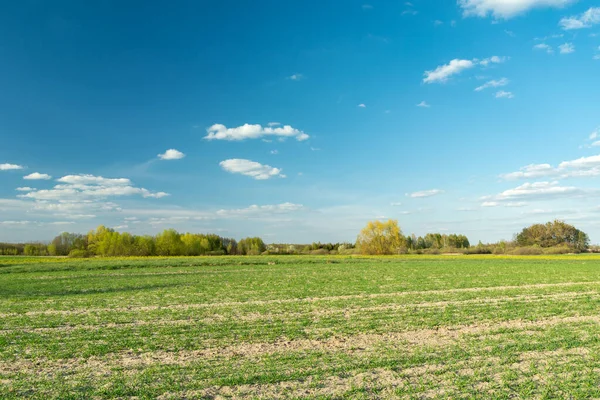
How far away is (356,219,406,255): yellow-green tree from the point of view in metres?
96.6

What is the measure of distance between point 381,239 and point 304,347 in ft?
289

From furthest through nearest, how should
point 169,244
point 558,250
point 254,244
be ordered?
point 254,244 → point 169,244 → point 558,250

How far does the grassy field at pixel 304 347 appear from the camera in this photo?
8.07 m

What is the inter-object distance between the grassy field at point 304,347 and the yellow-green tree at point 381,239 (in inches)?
2996

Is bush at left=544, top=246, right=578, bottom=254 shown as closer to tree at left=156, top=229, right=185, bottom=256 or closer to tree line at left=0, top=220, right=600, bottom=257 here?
tree line at left=0, top=220, right=600, bottom=257

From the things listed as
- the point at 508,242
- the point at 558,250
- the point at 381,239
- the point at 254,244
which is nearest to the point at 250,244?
the point at 254,244

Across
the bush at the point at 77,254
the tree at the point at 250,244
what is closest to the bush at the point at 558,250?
the tree at the point at 250,244

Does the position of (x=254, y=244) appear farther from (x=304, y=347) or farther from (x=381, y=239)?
(x=304, y=347)

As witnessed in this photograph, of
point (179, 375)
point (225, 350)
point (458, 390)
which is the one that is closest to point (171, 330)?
point (225, 350)

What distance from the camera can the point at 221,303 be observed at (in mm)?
19484

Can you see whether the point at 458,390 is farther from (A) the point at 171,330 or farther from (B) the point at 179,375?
(A) the point at 171,330

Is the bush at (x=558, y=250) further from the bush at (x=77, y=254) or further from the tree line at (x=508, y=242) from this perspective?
the bush at (x=77, y=254)

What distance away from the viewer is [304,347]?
36.2ft

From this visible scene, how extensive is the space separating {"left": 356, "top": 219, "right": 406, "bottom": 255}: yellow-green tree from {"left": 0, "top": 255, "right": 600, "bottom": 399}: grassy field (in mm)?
76103
